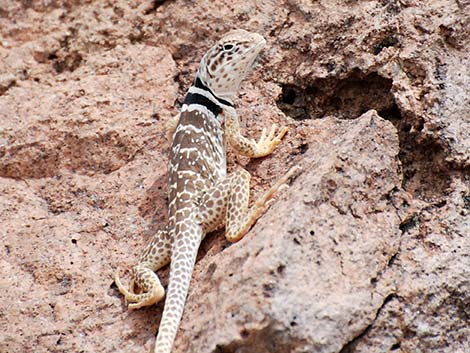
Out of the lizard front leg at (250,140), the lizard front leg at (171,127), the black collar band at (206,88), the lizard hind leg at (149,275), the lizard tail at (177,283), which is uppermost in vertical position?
the black collar band at (206,88)

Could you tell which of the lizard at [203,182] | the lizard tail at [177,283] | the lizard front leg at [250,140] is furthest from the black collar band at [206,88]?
the lizard tail at [177,283]

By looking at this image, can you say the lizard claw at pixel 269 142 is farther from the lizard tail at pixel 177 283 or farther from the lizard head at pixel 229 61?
the lizard tail at pixel 177 283

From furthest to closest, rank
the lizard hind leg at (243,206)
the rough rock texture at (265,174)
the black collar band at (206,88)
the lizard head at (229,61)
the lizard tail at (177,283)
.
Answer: the black collar band at (206,88) < the lizard head at (229,61) < the lizard hind leg at (243,206) < the lizard tail at (177,283) < the rough rock texture at (265,174)

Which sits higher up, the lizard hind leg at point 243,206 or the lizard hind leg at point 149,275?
the lizard hind leg at point 243,206

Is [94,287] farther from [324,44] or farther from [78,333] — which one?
[324,44]

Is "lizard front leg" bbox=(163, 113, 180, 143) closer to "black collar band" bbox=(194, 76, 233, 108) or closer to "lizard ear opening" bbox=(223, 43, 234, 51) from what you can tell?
"black collar band" bbox=(194, 76, 233, 108)

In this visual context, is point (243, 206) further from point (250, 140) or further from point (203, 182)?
point (250, 140)
